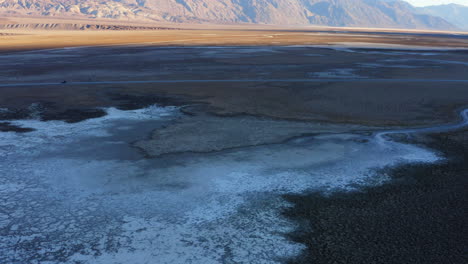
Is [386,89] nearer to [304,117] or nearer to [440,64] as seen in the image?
[304,117]

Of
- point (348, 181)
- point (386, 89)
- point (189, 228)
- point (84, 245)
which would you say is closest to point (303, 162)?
point (348, 181)

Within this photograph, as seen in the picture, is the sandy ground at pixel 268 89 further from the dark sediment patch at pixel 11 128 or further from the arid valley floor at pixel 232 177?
the dark sediment patch at pixel 11 128

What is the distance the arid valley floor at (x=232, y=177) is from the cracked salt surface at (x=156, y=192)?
0.03 metres

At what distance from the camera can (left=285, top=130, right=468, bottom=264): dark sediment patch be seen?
4828 millimetres

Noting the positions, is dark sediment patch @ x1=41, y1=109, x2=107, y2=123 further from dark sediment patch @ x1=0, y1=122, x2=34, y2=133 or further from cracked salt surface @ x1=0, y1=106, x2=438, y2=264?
cracked salt surface @ x1=0, y1=106, x2=438, y2=264

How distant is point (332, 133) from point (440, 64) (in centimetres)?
1894

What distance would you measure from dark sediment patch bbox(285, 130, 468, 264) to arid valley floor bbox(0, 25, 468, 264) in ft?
0.08

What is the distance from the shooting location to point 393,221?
5.60 meters

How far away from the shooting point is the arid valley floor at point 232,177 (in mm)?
4992

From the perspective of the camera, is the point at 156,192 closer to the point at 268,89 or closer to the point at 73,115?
the point at 73,115

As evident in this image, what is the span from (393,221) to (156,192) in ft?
10.6

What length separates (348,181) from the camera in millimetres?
6949

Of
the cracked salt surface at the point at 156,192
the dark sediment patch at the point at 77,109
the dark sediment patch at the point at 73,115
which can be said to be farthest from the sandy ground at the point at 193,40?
the cracked salt surface at the point at 156,192

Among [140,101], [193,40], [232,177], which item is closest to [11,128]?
[140,101]
